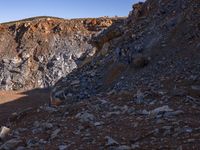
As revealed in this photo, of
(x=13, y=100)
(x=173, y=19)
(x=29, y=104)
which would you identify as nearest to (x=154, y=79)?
(x=173, y=19)

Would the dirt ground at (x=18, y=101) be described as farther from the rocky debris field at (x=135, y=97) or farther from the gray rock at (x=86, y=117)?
the gray rock at (x=86, y=117)

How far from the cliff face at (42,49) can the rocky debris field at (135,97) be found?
2747 cm

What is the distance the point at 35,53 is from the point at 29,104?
1987 centimetres

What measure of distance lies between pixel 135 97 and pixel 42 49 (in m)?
37.8

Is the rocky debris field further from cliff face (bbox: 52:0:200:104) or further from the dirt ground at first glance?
the dirt ground

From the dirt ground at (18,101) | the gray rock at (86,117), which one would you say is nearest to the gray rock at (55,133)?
the gray rock at (86,117)

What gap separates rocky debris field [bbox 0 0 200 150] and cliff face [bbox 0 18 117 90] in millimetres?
27474

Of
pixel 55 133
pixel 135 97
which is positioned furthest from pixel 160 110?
pixel 55 133

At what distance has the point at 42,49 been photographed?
48.8 metres

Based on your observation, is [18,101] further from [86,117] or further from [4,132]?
[86,117]

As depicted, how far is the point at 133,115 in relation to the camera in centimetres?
1028

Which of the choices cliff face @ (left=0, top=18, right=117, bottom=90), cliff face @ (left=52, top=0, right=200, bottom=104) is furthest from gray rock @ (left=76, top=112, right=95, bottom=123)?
cliff face @ (left=0, top=18, right=117, bottom=90)

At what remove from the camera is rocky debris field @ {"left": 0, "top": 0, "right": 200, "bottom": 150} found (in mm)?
8758

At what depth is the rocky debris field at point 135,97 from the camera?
876 centimetres
